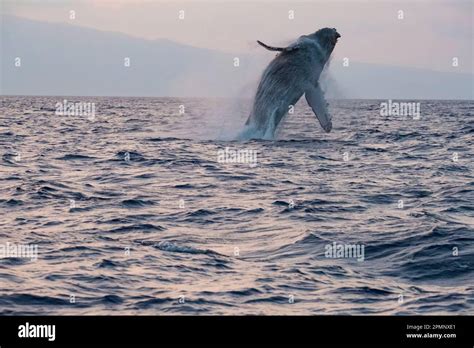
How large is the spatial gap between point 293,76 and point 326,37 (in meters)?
1.85

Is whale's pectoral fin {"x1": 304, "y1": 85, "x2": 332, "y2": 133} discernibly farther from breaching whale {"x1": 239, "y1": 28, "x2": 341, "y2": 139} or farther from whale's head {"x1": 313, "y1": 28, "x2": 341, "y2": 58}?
whale's head {"x1": 313, "y1": 28, "x2": 341, "y2": 58}

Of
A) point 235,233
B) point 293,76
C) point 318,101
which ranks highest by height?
point 293,76

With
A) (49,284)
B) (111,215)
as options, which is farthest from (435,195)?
(49,284)

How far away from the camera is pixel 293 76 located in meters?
26.7

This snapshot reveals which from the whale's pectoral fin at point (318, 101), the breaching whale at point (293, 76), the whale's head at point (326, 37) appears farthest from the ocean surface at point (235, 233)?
the whale's head at point (326, 37)

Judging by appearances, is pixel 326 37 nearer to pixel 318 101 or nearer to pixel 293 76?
pixel 293 76

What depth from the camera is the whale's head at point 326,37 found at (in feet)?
88.7

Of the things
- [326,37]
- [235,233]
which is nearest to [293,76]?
[326,37]

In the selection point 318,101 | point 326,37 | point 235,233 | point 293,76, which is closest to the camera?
point 235,233

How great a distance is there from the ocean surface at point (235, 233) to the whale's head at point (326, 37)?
12.6ft

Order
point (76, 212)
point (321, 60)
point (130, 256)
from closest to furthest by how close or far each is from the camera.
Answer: point (130, 256)
point (76, 212)
point (321, 60)

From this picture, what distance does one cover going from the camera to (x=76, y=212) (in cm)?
1459
